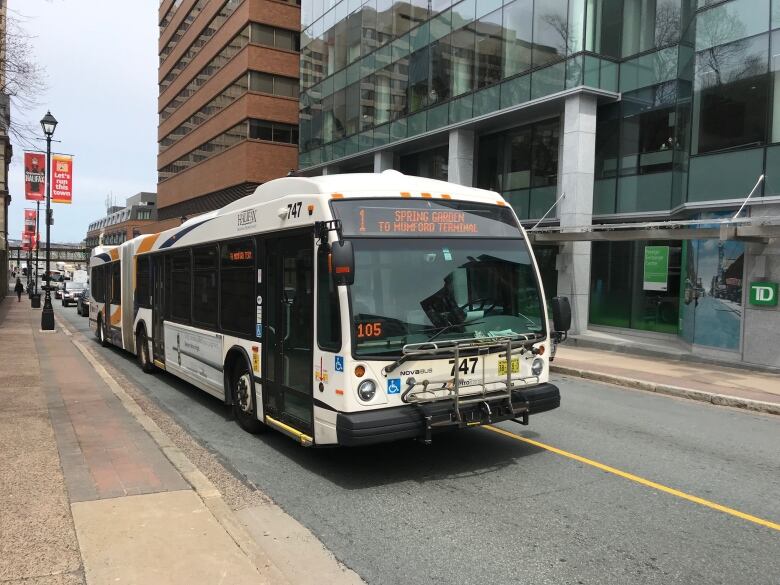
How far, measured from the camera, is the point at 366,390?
212 inches

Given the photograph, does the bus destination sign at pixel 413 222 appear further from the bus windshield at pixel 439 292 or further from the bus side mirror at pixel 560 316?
the bus side mirror at pixel 560 316

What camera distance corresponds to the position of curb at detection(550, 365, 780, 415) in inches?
387

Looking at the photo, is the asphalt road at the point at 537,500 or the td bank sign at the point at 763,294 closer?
the asphalt road at the point at 537,500

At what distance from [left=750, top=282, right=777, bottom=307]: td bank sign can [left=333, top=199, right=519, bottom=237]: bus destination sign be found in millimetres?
9623

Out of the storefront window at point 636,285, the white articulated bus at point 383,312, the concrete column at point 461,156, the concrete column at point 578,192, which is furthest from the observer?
the concrete column at point 461,156

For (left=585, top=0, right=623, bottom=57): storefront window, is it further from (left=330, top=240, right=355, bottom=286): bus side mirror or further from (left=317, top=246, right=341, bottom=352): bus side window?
(left=330, top=240, right=355, bottom=286): bus side mirror

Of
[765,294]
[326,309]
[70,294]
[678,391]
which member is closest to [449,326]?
[326,309]

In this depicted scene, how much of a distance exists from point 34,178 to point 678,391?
901 inches

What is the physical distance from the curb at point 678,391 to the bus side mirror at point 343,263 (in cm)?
804

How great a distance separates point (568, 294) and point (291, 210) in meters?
14.3

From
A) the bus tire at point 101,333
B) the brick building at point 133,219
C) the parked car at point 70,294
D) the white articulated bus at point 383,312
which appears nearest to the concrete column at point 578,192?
the white articulated bus at point 383,312

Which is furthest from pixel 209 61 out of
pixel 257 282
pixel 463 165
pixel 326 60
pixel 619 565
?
pixel 619 565

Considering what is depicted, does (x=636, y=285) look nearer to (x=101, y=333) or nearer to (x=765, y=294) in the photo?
(x=765, y=294)

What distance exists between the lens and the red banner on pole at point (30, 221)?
2004 inches
